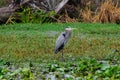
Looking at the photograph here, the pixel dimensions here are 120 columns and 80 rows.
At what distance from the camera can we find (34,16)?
1762cm

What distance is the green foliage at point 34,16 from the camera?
57.7 feet

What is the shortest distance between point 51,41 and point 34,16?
4.49 metres

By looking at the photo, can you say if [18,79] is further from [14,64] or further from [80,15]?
[80,15]

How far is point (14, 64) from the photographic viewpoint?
10.3 m

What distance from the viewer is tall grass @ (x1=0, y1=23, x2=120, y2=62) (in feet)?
36.8

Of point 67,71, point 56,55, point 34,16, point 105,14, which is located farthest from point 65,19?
point 67,71

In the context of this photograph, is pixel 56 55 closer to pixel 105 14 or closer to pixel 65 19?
pixel 105 14

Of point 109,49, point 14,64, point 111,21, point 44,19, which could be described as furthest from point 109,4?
point 14,64

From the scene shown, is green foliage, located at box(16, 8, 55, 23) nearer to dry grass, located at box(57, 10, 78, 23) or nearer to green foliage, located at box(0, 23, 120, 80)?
dry grass, located at box(57, 10, 78, 23)

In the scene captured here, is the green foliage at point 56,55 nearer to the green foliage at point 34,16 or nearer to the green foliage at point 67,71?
the green foliage at point 67,71

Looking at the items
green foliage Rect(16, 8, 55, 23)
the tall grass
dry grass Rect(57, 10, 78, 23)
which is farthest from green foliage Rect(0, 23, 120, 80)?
dry grass Rect(57, 10, 78, 23)

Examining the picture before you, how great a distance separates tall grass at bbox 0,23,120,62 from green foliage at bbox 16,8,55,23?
1.01 meters

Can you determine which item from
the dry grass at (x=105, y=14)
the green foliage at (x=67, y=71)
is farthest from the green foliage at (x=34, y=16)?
the green foliage at (x=67, y=71)

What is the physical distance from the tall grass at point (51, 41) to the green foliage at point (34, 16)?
3.31 ft
